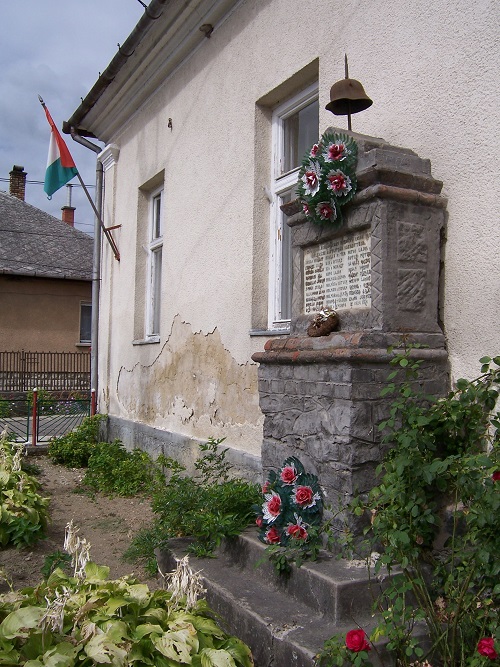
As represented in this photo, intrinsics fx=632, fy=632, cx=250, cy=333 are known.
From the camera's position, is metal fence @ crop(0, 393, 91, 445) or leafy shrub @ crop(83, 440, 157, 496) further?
metal fence @ crop(0, 393, 91, 445)

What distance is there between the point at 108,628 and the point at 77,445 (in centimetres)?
595

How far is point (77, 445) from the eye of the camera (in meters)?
7.95

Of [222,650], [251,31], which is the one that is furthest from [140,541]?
[251,31]

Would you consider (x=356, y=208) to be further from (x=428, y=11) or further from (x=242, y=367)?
(x=242, y=367)

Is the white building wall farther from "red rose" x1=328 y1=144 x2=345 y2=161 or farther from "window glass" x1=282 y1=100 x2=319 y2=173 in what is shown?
"red rose" x1=328 y1=144 x2=345 y2=161

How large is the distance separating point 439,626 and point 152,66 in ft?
21.0

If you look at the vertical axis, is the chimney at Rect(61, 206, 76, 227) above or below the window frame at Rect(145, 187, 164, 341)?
above

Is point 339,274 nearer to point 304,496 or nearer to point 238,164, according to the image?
point 304,496

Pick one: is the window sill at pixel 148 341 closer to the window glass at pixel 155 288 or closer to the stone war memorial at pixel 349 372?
the window glass at pixel 155 288

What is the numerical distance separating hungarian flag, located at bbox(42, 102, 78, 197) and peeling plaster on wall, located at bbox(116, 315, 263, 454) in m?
2.65

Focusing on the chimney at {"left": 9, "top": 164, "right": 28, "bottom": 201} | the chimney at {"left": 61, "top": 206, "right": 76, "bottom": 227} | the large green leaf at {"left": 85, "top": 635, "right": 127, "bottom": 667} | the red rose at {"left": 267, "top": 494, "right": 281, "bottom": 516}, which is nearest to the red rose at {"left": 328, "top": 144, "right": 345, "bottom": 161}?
the red rose at {"left": 267, "top": 494, "right": 281, "bottom": 516}

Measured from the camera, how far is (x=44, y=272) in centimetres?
1753

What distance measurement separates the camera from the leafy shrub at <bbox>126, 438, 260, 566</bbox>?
12.2 feet

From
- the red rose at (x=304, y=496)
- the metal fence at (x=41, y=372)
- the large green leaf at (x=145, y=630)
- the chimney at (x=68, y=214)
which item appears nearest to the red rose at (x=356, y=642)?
the large green leaf at (x=145, y=630)
